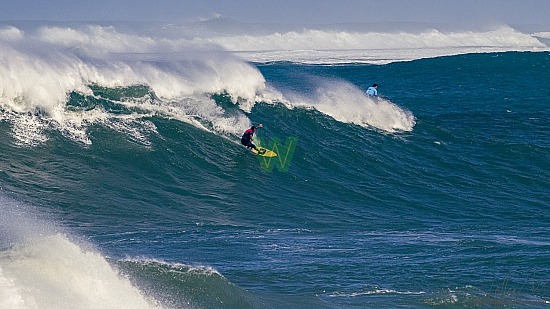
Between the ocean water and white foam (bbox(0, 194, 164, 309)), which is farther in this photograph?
the ocean water

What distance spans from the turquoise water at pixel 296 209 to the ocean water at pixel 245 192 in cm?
5

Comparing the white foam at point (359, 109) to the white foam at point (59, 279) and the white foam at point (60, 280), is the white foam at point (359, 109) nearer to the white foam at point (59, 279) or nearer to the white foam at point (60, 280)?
the white foam at point (59, 279)

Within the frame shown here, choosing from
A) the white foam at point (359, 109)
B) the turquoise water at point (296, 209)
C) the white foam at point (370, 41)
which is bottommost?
the turquoise water at point (296, 209)

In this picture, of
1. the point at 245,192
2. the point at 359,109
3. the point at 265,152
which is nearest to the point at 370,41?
the point at 359,109

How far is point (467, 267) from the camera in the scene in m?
11.9

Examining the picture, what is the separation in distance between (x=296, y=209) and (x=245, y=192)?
143 cm

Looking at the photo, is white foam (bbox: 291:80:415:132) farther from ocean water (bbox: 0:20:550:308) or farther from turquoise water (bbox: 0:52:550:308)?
turquoise water (bbox: 0:52:550:308)

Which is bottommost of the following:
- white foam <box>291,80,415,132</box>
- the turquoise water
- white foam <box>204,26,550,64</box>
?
the turquoise water

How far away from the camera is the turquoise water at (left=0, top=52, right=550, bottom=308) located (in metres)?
10.5

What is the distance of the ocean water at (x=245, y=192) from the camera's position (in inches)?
403

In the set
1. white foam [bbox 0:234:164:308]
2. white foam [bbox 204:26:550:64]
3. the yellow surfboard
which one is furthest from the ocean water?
white foam [bbox 204:26:550:64]

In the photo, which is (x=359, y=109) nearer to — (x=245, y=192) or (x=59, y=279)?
(x=245, y=192)

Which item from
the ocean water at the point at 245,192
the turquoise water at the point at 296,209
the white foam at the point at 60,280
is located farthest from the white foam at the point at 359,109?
the white foam at the point at 60,280

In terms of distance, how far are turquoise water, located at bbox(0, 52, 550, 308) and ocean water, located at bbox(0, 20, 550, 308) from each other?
5 cm
